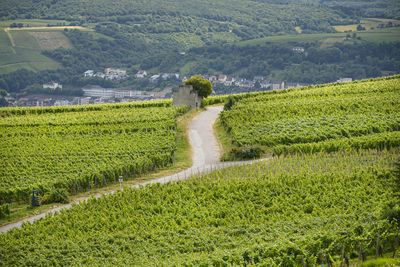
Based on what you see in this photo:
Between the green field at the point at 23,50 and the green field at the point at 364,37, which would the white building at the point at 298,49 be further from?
the green field at the point at 23,50

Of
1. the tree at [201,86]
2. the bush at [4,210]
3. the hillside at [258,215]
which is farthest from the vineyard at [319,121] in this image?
the bush at [4,210]

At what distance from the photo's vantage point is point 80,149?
3747cm

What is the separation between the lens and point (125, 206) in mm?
25703

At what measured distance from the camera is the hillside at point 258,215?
62.3 feet

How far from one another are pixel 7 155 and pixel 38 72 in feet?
474

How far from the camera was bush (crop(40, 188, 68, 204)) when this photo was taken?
29.0 m

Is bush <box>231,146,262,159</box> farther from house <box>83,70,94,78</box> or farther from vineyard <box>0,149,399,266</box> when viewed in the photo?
house <box>83,70,94,78</box>

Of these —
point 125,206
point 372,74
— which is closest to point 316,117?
point 125,206

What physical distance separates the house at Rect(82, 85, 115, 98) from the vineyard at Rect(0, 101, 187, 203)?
4121 inches

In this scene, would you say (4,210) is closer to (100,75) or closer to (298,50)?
(298,50)

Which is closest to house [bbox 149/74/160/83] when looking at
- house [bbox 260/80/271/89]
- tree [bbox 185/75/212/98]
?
house [bbox 260/80/271/89]

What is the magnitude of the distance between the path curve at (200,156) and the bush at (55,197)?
26.5 inches

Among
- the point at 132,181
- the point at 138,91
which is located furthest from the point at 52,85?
the point at 132,181

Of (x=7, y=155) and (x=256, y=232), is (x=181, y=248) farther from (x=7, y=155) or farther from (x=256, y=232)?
(x=7, y=155)
